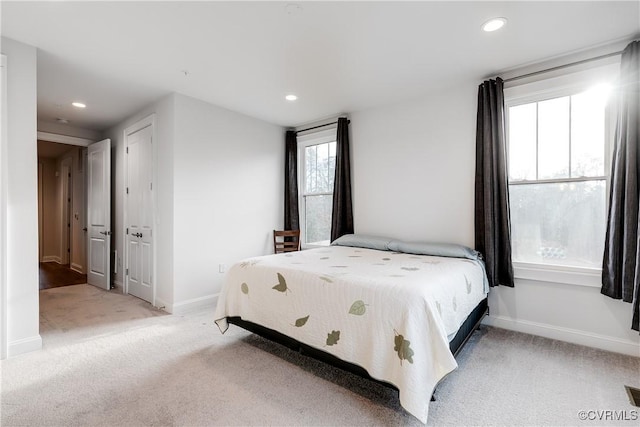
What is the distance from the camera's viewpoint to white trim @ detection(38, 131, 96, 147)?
449 cm

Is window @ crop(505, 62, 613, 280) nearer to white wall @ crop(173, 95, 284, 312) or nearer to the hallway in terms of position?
white wall @ crop(173, 95, 284, 312)

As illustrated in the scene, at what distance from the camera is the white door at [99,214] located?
4.50 meters

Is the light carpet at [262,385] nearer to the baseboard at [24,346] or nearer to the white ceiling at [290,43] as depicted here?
the baseboard at [24,346]

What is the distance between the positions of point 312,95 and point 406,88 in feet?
3.62

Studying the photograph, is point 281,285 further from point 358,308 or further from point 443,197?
point 443,197

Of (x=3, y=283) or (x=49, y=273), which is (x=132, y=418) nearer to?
(x=3, y=283)

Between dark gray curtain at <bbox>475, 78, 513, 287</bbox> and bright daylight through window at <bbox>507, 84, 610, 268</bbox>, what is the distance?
202 mm

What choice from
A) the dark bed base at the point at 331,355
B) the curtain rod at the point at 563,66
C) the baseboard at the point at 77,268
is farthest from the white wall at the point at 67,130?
the curtain rod at the point at 563,66

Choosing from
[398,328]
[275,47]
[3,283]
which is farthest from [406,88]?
[3,283]

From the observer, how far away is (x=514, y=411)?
5.74 ft

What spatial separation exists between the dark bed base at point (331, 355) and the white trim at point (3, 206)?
1708mm

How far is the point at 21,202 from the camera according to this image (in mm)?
2455

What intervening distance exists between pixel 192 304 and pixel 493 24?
4.08m

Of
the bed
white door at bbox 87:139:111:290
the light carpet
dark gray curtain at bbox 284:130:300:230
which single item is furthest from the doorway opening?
the bed
